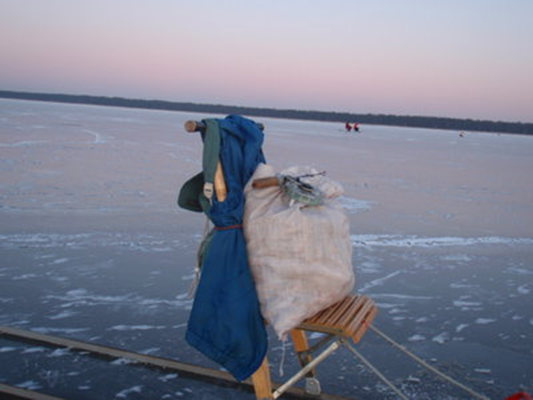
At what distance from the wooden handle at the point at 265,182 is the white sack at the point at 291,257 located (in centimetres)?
5

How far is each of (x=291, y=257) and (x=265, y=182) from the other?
352 millimetres

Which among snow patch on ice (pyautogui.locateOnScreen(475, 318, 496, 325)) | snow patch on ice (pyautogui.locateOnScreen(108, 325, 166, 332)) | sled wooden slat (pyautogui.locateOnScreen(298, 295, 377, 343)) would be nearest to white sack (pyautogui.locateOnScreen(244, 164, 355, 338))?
sled wooden slat (pyautogui.locateOnScreen(298, 295, 377, 343))

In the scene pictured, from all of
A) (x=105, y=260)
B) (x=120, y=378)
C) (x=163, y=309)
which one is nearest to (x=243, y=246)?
(x=120, y=378)

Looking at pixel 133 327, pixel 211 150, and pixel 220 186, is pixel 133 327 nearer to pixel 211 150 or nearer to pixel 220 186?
pixel 220 186

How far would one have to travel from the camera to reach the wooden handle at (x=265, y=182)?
8.41ft

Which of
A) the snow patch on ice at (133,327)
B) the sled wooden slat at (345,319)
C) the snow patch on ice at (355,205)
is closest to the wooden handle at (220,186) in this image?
the sled wooden slat at (345,319)

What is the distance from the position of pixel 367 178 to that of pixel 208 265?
38.1 ft

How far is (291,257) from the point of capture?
2.55m

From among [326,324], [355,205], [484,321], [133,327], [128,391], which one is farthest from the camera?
[355,205]

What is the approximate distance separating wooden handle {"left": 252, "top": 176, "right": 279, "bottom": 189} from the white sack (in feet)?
0.16

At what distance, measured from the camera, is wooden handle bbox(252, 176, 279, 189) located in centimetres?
256

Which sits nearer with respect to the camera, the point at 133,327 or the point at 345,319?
the point at 345,319

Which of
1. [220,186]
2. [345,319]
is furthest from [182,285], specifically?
[345,319]

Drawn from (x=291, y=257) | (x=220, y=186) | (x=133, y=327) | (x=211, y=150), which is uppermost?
(x=211, y=150)
